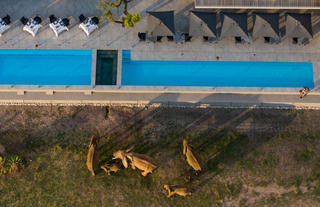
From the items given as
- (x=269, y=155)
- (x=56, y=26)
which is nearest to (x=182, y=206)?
(x=269, y=155)

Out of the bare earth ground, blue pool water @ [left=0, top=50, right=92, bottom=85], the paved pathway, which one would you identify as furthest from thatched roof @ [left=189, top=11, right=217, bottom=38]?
blue pool water @ [left=0, top=50, right=92, bottom=85]

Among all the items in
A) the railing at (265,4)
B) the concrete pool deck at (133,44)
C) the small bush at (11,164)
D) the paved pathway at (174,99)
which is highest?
the railing at (265,4)

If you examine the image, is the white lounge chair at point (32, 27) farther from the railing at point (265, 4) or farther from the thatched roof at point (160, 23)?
the railing at point (265, 4)

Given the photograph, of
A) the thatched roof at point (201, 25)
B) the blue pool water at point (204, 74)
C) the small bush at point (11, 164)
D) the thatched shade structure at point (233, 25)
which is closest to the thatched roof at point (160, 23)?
the thatched roof at point (201, 25)

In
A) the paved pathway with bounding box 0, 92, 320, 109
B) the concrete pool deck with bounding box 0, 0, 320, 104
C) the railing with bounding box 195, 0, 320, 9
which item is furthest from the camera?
the paved pathway with bounding box 0, 92, 320, 109

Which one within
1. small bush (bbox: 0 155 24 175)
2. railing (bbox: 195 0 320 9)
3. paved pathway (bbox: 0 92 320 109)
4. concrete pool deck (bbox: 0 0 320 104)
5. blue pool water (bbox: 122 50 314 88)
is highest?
railing (bbox: 195 0 320 9)

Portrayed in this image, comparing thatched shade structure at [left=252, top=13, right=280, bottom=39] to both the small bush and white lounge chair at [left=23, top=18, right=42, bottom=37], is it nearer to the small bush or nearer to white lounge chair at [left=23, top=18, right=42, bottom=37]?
white lounge chair at [left=23, top=18, right=42, bottom=37]

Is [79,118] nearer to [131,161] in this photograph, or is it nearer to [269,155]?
[131,161]

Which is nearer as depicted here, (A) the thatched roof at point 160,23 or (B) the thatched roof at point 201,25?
(A) the thatched roof at point 160,23
